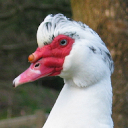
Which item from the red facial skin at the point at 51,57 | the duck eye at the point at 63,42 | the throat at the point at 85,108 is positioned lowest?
the throat at the point at 85,108

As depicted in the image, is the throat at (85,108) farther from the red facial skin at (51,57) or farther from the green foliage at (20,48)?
the green foliage at (20,48)

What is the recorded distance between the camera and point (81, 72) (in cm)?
232

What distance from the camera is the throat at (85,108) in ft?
7.57

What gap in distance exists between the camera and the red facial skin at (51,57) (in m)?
2.32

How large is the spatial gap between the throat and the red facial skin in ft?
0.67

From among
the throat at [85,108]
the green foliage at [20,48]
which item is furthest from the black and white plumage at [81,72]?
the green foliage at [20,48]

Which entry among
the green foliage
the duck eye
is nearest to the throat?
the duck eye

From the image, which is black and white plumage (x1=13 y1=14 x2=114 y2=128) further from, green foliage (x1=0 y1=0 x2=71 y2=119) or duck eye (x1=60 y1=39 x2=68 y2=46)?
green foliage (x1=0 y1=0 x2=71 y2=119)

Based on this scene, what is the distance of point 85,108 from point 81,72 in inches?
10.8

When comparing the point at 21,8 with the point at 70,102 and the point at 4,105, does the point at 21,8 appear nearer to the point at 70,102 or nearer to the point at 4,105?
the point at 4,105

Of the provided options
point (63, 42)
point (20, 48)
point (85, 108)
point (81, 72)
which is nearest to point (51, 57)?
point (63, 42)

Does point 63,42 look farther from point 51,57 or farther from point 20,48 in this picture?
point 20,48

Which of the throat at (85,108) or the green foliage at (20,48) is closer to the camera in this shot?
the throat at (85,108)

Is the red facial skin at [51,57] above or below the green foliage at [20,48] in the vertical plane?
above
